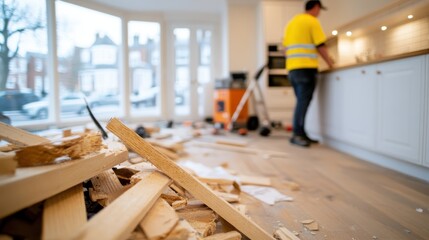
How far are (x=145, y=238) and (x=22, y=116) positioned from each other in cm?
477

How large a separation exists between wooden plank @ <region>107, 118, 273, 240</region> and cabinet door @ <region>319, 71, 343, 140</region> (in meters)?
2.65

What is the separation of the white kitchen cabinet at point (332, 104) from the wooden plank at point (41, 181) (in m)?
3.06

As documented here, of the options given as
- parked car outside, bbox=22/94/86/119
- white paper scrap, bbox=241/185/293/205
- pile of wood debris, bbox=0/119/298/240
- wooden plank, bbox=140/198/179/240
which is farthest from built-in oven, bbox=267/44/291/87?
wooden plank, bbox=140/198/179/240

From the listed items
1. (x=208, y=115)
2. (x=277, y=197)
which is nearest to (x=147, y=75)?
(x=208, y=115)

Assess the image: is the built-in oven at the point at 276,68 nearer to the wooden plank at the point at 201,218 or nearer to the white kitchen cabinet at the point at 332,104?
the white kitchen cabinet at the point at 332,104

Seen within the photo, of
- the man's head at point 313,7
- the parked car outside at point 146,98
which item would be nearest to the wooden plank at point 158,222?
the man's head at point 313,7

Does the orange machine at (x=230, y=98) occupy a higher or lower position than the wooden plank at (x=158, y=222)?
higher

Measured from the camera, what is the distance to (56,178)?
984mm

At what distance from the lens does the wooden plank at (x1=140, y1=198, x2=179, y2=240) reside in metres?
0.94

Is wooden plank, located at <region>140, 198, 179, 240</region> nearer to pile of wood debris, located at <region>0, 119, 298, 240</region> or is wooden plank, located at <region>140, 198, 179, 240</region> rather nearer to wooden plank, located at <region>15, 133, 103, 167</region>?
pile of wood debris, located at <region>0, 119, 298, 240</region>

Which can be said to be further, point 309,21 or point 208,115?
point 208,115

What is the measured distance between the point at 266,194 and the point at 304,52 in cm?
243

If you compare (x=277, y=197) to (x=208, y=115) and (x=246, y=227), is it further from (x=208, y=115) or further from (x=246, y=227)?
(x=208, y=115)

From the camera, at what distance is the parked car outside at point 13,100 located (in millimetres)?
4262
